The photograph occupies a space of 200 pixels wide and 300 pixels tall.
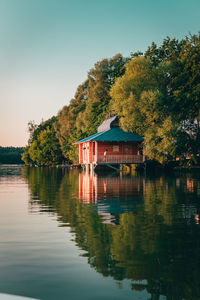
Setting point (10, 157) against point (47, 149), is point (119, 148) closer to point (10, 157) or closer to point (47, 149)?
point (47, 149)

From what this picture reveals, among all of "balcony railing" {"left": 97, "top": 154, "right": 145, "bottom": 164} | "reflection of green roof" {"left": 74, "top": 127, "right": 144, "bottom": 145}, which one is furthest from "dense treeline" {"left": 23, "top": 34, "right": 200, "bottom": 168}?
"balcony railing" {"left": 97, "top": 154, "right": 145, "bottom": 164}

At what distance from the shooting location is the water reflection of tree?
5.56 metres

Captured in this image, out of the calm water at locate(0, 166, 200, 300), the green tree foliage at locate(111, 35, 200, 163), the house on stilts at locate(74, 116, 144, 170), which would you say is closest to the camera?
the calm water at locate(0, 166, 200, 300)

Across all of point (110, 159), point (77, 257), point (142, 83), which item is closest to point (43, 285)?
point (77, 257)

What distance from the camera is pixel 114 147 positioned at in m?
53.4

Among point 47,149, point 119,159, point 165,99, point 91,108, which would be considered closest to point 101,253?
point 165,99

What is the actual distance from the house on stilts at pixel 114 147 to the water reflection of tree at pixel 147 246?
1480 inches

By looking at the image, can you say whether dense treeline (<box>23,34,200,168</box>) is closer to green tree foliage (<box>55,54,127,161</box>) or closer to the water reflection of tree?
green tree foliage (<box>55,54,127,161</box>)

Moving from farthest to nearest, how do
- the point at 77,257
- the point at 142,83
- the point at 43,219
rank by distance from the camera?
1. the point at 142,83
2. the point at 43,219
3. the point at 77,257

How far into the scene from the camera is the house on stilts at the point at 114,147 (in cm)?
5141

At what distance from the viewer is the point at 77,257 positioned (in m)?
6.98

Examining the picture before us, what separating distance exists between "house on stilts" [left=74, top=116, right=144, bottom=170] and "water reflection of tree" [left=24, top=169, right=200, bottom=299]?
37583mm

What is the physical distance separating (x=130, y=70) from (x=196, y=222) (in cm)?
3850

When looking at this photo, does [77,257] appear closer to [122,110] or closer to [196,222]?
[196,222]
